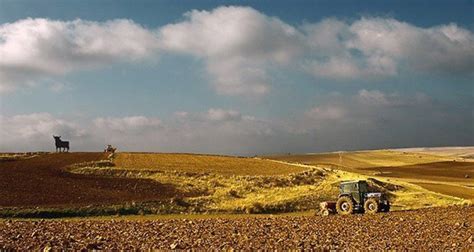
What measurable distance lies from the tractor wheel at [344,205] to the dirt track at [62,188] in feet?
52.1

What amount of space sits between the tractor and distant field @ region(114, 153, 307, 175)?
23.2 meters

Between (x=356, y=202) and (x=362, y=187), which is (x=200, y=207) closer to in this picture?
(x=356, y=202)

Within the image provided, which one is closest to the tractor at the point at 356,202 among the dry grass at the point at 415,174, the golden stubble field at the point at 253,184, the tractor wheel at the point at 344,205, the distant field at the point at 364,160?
the tractor wheel at the point at 344,205

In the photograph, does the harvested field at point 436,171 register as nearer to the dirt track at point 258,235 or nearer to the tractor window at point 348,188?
the tractor window at point 348,188

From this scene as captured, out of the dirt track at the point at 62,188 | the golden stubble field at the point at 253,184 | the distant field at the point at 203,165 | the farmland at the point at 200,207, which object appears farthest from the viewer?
the distant field at the point at 203,165

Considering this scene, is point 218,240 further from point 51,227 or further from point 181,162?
point 181,162

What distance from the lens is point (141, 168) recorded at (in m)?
65.6

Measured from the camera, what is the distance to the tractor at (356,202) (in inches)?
1693

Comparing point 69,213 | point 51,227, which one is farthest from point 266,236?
point 69,213

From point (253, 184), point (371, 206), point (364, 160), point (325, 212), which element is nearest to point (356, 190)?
point (371, 206)

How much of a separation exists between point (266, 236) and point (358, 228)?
6.19 m

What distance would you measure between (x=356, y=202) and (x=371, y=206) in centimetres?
127

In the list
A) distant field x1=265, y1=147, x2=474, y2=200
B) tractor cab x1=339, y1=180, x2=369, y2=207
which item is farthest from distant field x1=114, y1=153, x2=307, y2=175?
tractor cab x1=339, y1=180, x2=369, y2=207

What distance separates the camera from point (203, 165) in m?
73.4
